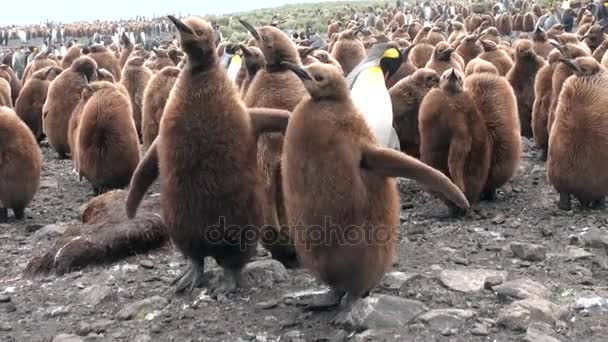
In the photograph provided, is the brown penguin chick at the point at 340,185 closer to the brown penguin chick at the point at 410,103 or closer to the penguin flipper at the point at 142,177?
the penguin flipper at the point at 142,177

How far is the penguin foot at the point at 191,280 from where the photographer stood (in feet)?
14.0

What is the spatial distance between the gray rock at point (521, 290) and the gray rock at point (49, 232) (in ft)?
11.6

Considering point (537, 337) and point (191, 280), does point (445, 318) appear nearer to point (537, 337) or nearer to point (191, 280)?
point (537, 337)

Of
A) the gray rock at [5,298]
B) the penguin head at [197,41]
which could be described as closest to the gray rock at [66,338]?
the gray rock at [5,298]

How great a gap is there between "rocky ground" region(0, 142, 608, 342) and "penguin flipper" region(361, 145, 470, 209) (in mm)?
626

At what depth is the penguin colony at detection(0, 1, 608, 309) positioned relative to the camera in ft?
11.9

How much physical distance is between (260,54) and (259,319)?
2.04 metres

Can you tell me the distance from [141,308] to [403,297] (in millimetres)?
1385

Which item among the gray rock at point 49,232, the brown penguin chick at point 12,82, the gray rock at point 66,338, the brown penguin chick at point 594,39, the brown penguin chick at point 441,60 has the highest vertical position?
the brown penguin chick at point 441,60

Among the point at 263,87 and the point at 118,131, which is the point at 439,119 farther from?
the point at 118,131

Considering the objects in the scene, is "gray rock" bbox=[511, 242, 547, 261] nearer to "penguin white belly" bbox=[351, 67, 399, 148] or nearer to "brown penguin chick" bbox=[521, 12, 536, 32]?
"penguin white belly" bbox=[351, 67, 399, 148]

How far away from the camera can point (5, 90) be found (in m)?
11.4

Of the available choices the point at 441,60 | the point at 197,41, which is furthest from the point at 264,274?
the point at 441,60

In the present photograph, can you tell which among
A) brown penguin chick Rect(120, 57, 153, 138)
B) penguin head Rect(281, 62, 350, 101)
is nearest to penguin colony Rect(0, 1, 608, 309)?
penguin head Rect(281, 62, 350, 101)
